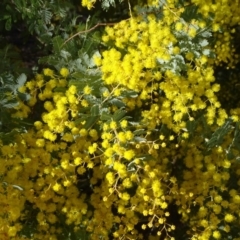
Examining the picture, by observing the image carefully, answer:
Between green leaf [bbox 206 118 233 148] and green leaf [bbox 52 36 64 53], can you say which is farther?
green leaf [bbox 52 36 64 53]

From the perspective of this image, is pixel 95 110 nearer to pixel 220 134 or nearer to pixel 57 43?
pixel 57 43

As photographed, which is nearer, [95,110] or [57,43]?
[95,110]

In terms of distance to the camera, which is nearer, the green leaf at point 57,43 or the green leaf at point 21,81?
the green leaf at point 21,81

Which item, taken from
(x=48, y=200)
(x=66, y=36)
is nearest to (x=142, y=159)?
(x=48, y=200)

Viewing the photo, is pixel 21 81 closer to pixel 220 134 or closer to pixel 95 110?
pixel 95 110

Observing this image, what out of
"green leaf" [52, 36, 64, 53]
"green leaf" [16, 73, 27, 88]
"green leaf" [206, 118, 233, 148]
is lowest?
"green leaf" [206, 118, 233, 148]

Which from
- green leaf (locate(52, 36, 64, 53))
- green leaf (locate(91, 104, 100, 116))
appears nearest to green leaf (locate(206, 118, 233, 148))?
green leaf (locate(91, 104, 100, 116))

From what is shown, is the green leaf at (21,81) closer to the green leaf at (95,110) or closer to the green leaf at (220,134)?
the green leaf at (95,110)

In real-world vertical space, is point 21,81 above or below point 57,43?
below

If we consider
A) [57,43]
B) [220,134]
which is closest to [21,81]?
[57,43]

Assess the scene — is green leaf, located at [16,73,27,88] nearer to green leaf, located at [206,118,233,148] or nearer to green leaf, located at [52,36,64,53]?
green leaf, located at [52,36,64,53]

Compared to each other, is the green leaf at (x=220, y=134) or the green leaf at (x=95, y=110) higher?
the green leaf at (x=95, y=110)

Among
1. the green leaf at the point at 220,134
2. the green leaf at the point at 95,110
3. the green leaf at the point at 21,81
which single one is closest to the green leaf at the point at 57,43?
the green leaf at the point at 21,81

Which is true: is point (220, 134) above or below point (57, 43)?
below
